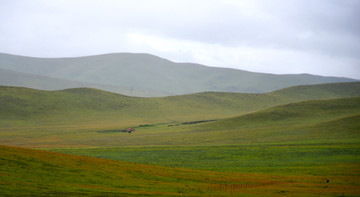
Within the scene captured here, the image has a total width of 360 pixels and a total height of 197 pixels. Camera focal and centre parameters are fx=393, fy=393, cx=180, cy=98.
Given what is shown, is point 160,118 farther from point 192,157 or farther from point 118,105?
point 192,157

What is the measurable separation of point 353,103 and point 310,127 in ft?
145

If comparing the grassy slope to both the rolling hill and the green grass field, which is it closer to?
the green grass field

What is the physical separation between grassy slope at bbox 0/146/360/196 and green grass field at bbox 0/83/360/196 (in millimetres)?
70

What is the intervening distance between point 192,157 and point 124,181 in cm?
2614

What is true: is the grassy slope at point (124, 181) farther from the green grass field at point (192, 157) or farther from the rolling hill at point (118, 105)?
the rolling hill at point (118, 105)

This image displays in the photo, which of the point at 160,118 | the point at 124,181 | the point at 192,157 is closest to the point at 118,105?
Answer: the point at 160,118

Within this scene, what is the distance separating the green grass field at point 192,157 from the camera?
2609 centimetres

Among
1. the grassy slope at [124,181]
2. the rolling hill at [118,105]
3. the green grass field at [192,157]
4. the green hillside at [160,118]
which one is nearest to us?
the grassy slope at [124,181]

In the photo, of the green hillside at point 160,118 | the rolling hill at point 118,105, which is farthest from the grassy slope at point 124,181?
the rolling hill at point 118,105

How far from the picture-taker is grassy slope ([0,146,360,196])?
2325 centimetres

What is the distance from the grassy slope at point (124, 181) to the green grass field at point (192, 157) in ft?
0.23

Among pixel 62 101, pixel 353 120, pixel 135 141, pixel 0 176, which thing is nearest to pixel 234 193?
pixel 0 176

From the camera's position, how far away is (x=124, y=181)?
28938 mm

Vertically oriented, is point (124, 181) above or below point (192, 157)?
above
